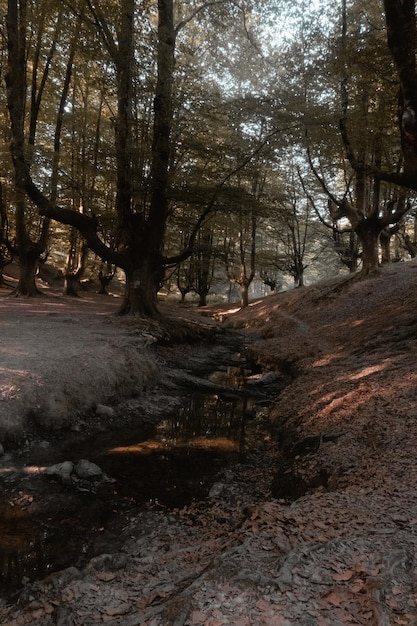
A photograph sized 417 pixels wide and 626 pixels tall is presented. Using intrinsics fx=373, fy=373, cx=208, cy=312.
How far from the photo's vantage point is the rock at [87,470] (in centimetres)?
532

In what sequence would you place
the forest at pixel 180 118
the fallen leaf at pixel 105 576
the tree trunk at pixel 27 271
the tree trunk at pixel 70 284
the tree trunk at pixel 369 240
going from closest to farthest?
1. the fallen leaf at pixel 105 576
2. the forest at pixel 180 118
3. the tree trunk at pixel 369 240
4. the tree trunk at pixel 27 271
5. the tree trunk at pixel 70 284

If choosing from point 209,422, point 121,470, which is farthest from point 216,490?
point 209,422

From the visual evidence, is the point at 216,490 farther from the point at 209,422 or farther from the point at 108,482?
the point at 209,422

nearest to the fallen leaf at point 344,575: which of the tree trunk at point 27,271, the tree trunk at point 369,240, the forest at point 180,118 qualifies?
the forest at point 180,118

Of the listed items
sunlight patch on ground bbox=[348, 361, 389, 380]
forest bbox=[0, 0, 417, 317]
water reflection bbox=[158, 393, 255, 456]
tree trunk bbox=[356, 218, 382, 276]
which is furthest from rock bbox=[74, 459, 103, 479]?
tree trunk bbox=[356, 218, 382, 276]

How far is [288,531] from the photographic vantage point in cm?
346

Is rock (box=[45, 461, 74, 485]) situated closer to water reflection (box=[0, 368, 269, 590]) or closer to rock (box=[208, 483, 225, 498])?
water reflection (box=[0, 368, 269, 590])

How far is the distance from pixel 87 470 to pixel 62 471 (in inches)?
13.3

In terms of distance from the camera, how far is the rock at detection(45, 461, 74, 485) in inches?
203

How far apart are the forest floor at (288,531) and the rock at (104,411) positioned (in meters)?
0.16

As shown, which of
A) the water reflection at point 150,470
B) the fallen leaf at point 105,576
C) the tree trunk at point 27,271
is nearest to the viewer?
the fallen leaf at point 105,576

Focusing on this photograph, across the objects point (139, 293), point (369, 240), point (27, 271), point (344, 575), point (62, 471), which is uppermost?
point (369, 240)

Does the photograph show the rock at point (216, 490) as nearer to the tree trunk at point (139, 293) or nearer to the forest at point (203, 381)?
the forest at point (203, 381)

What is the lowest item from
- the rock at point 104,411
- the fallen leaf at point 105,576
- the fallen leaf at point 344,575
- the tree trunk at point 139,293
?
the fallen leaf at point 105,576
